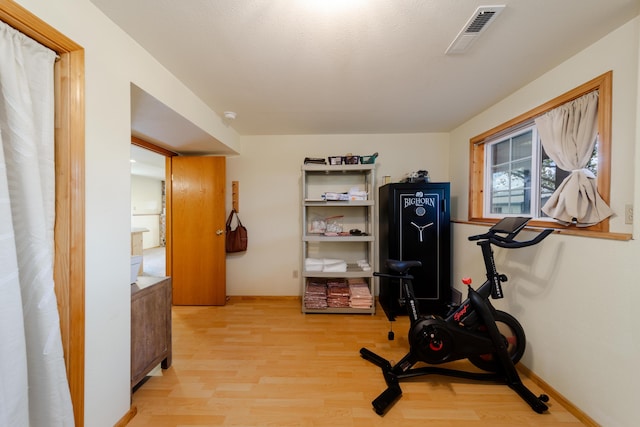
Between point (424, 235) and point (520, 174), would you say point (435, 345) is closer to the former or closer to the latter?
point (424, 235)

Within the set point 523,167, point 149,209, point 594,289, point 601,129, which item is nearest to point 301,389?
point 594,289

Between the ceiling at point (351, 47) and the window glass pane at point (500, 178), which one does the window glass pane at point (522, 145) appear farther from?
the ceiling at point (351, 47)

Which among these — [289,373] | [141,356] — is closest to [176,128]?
[141,356]

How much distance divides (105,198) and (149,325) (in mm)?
998

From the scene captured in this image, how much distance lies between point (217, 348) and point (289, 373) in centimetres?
76

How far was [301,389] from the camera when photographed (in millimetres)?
1601

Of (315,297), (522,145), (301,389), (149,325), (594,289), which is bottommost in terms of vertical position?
(301,389)

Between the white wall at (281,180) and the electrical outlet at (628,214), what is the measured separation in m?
1.91

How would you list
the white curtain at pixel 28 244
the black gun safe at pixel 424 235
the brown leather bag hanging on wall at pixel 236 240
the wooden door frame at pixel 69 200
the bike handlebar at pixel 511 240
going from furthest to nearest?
the brown leather bag hanging on wall at pixel 236 240 < the black gun safe at pixel 424 235 < the bike handlebar at pixel 511 240 < the wooden door frame at pixel 69 200 < the white curtain at pixel 28 244

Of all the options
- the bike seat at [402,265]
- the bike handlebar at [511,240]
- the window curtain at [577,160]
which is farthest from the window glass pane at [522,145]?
the bike seat at [402,265]

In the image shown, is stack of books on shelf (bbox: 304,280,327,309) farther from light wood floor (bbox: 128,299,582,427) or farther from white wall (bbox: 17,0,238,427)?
white wall (bbox: 17,0,238,427)

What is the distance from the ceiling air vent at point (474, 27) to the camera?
115 centimetres

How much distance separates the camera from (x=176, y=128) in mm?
2123

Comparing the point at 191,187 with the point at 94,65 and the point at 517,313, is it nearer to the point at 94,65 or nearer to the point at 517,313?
the point at 94,65
